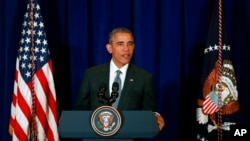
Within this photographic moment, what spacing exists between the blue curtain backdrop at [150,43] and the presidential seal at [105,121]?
78.9 inches

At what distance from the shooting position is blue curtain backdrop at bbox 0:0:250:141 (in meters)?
4.11

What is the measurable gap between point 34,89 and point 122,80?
38.6 inches

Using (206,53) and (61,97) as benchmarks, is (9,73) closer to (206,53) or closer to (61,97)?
(61,97)

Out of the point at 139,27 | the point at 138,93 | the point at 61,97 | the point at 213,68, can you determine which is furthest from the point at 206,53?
the point at 61,97

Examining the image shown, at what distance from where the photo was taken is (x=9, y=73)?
408 cm

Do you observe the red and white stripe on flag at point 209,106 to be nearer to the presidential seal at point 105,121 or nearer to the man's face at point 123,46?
the man's face at point 123,46

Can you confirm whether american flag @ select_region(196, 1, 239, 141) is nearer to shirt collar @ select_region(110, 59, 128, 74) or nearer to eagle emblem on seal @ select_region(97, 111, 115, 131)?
shirt collar @ select_region(110, 59, 128, 74)

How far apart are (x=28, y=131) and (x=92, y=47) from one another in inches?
42.0

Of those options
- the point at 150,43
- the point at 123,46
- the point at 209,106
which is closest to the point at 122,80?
the point at 123,46

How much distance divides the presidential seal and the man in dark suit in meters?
0.57

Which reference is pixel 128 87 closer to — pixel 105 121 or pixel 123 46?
pixel 123 46

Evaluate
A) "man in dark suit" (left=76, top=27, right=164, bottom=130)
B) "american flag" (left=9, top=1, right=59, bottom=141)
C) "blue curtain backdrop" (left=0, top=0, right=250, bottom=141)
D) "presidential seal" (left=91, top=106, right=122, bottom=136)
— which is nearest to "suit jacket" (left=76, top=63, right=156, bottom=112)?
"man in dark suit" (left=76, top=27, right=164, bottom=130)

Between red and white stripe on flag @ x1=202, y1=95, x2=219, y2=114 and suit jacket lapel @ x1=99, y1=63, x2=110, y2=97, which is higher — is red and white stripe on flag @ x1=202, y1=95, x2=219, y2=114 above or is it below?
below

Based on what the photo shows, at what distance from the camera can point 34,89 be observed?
3.53 metres
